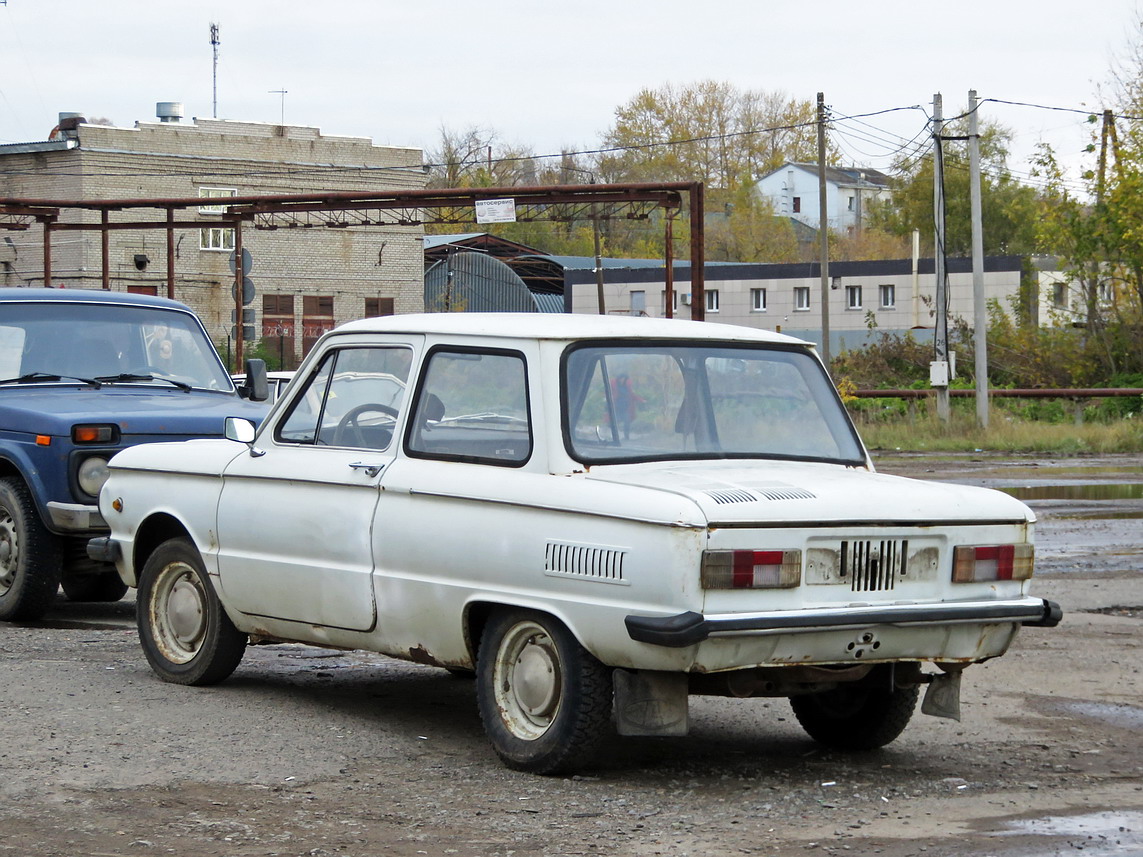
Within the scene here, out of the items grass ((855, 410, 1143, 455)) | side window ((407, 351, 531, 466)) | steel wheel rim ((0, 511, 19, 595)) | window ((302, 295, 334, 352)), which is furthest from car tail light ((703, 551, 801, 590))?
window ((302, 295, 334, 352))

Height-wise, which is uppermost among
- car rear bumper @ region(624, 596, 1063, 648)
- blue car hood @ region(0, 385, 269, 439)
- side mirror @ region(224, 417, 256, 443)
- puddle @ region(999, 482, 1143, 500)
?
blue car hood @ region(0, 385, 269, 439)

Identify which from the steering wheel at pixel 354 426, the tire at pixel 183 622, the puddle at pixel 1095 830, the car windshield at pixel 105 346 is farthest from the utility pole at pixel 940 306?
the puddle at pixel 1095 830

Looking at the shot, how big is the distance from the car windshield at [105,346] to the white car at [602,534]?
3847mm

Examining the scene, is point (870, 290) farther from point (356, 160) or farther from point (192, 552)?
point (192, 552)

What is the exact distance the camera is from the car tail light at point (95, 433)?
9.75m

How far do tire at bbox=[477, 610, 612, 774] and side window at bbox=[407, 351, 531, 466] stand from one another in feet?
2.09

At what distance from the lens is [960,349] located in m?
53.3

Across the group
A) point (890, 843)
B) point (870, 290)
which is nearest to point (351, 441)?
point (890, 843)

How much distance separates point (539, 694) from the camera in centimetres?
591

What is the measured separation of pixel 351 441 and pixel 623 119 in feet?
284

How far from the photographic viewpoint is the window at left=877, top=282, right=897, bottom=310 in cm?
6519

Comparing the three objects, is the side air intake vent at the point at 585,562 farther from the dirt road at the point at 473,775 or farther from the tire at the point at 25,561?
the tire at the point at 25,561

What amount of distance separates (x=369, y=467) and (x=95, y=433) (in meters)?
3.79

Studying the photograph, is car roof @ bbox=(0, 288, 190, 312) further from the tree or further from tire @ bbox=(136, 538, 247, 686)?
the tree
